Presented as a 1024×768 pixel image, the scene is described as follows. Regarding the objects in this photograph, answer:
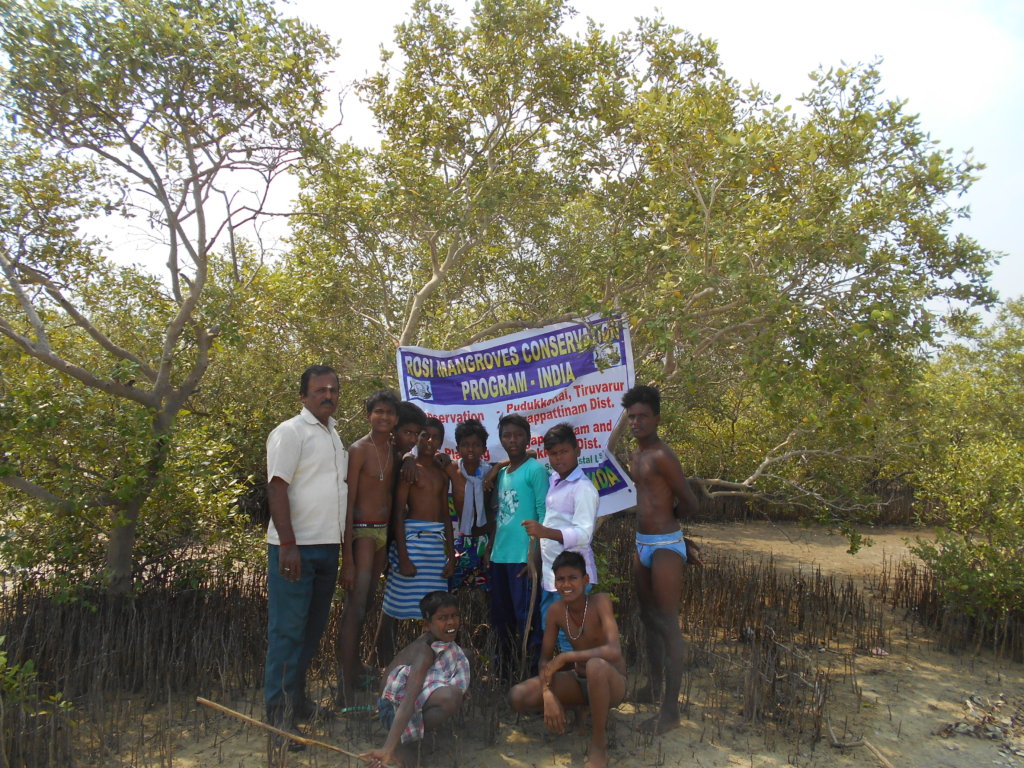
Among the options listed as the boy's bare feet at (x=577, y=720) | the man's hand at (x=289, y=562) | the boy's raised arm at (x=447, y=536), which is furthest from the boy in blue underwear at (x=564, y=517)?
the man's hand at (x=289, y=562)

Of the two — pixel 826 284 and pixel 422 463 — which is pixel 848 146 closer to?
pixel 826 284

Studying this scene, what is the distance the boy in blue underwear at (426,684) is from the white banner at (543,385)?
66.4 inches

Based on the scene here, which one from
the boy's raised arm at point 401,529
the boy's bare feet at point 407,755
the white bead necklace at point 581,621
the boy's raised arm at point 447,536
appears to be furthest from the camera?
the boy's raised arm at point 447,536

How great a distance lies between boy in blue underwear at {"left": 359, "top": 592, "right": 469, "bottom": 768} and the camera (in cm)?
320

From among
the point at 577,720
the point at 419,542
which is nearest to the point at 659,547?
the point at 577,720

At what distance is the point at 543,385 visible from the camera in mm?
5211

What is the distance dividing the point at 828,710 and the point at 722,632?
1.57 meters

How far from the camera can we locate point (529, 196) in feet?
20.8

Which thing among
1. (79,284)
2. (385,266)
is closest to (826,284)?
(385,266)

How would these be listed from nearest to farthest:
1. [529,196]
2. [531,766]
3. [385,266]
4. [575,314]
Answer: [531,766] → [575,314] → [529,196] → [385,266]

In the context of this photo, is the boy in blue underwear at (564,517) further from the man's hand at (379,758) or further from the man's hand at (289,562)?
the man's hand at (289,562)

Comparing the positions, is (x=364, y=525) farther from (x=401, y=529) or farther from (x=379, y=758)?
(x=379, y=758)

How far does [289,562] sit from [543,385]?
93.7 inches

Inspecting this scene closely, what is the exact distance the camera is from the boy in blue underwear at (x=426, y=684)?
3203 millimetres
